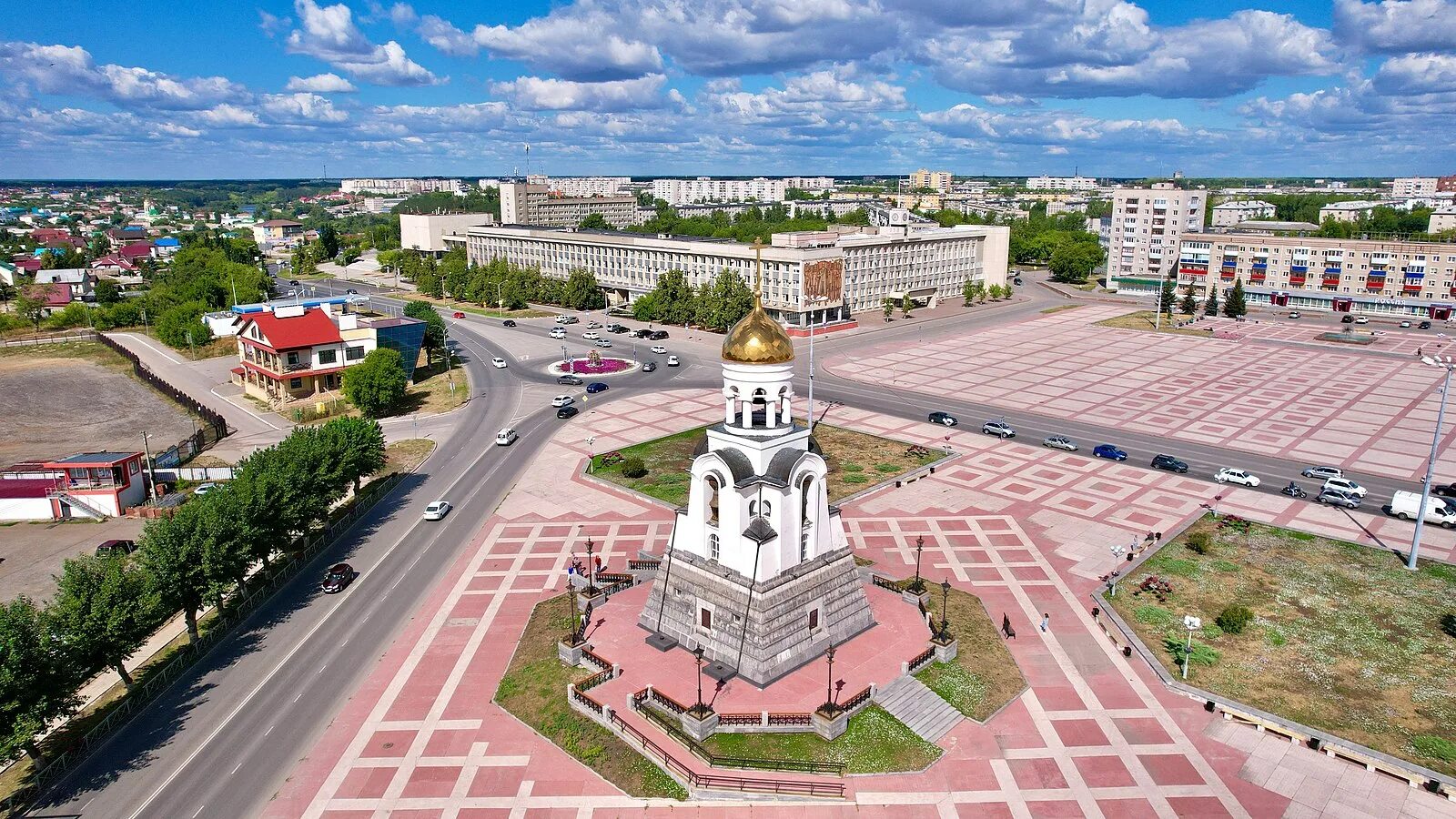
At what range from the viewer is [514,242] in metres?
152

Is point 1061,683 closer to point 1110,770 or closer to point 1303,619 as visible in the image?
point 1110,770

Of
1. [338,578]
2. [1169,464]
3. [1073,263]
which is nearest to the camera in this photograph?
[338,578]

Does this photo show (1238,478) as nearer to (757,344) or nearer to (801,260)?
(757,344)

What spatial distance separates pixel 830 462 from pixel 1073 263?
128 meters

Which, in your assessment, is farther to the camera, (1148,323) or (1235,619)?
(1148,323)

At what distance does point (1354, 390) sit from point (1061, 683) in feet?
240

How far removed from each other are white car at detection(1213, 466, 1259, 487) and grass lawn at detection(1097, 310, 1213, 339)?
65830 millimetres

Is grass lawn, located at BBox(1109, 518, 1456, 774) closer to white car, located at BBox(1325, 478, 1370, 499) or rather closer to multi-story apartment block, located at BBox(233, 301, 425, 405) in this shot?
white car, located at BBox(1325, 478, 1370, 499)

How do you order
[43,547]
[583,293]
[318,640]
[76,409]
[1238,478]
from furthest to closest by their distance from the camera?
[583,293] < [76,409] < [1238,478] < [43,547] < [318,640]

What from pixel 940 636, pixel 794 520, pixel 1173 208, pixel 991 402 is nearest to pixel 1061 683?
pixel 940 636

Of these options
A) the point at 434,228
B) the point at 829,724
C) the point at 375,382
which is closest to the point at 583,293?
the point at 434,228

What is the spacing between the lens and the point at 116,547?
49.0 meters

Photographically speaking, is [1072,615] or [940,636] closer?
[940,636]

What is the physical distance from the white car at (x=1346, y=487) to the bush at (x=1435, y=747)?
28940 mm
